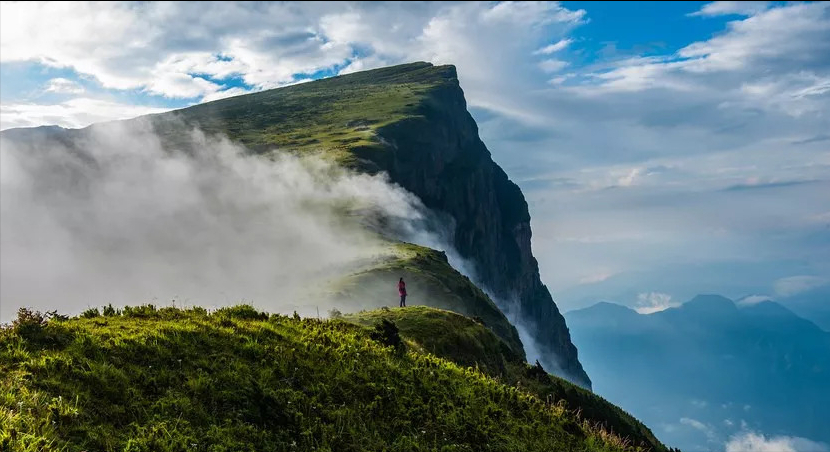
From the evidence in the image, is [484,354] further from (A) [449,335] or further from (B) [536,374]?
(B) [536,374]

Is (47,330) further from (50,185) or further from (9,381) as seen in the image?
(50,185)

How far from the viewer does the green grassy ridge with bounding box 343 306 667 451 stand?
2573 cm

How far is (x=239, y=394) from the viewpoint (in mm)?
12508

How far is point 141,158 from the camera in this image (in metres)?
160

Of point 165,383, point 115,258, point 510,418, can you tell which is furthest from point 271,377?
point 115,258

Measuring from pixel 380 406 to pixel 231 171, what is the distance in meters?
145

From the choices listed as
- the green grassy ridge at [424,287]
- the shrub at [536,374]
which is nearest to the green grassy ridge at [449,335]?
the shrub at [536,374]

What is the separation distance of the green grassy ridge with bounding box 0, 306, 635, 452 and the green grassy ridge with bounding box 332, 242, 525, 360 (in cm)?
3924

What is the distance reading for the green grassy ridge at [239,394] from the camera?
10664 millimetres

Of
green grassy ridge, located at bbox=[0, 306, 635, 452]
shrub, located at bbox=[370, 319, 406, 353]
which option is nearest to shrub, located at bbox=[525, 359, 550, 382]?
green grassy ridge, located at bbox=[0, 306, 635, 452]

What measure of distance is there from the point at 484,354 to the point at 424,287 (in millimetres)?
39588

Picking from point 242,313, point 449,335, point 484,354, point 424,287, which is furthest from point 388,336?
point 424,287

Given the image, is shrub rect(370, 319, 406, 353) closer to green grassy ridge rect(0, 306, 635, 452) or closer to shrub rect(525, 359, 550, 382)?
green grassy ridge rect(0, 306, 635, 452)

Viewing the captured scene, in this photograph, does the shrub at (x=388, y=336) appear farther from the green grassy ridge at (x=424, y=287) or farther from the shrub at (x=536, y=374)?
the green grassy ridge at (x=424, y=287)
